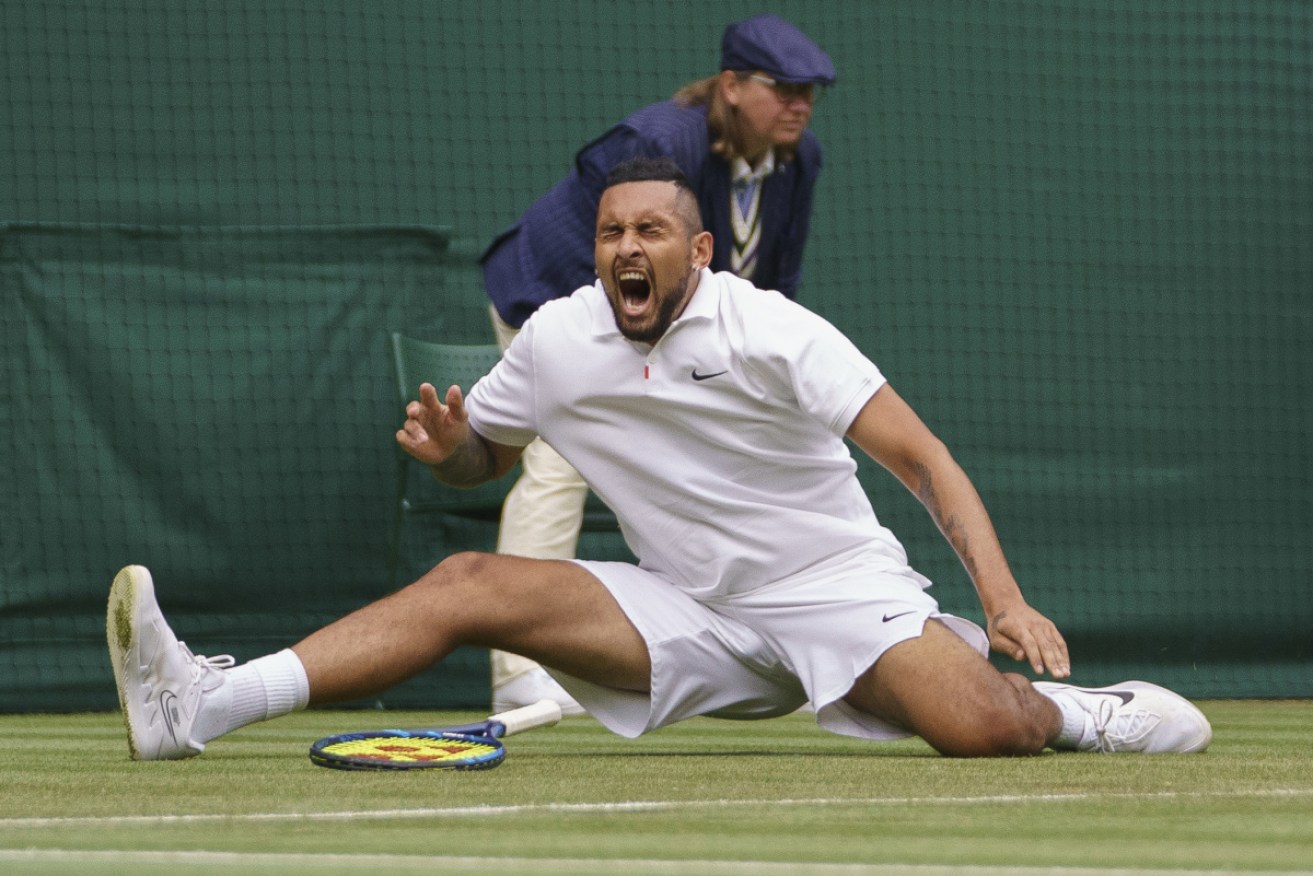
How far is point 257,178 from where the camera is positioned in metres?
6.80

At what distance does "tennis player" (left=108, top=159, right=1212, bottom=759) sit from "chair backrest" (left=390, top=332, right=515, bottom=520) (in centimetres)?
210

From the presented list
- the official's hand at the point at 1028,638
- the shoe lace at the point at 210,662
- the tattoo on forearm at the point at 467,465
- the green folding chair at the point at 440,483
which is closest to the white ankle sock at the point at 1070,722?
the official's hand at the point at 1028,638

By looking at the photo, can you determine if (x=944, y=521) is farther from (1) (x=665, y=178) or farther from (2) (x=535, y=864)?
(2) (x=535, y=864)

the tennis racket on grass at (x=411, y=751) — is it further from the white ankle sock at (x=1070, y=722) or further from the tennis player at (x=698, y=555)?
the white ankle sock at (x=1070, y=722)

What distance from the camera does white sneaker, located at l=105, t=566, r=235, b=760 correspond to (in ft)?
11.8

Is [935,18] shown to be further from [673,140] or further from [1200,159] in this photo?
[673,140]

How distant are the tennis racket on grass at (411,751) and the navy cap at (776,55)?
186 centimetres

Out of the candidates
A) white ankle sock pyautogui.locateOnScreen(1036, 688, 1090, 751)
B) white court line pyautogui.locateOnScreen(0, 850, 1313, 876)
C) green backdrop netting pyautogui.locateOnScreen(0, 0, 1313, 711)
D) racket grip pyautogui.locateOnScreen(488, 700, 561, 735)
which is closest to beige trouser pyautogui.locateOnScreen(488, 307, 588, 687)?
racket grip pyautogui.locateOnScreen(488, 700, 561, 735)

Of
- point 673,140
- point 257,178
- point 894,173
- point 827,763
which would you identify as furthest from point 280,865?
point 894,173

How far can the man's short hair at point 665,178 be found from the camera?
13.3 feet

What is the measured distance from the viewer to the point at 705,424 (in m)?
4.02

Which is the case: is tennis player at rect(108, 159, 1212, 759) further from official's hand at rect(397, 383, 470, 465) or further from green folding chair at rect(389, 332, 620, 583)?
green folding chair at rect(389, 332, 620, 583)

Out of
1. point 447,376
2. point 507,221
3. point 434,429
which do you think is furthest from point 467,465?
point 507,221

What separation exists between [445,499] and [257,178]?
1265 mm
